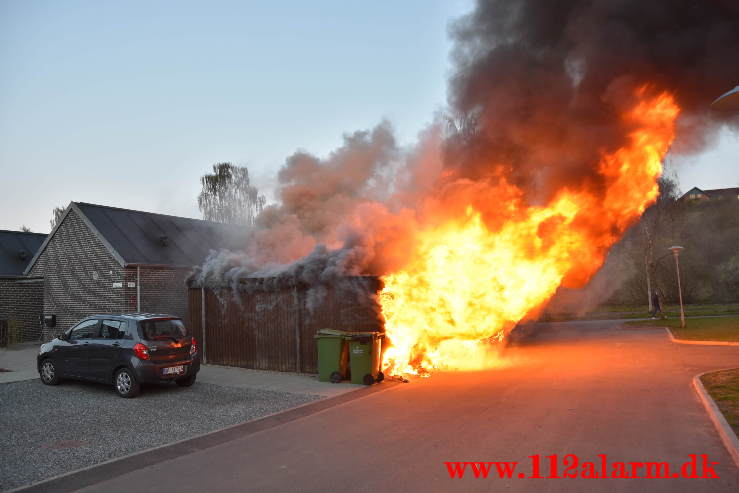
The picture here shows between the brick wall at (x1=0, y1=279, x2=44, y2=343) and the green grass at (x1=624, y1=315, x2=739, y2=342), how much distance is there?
84.1ft

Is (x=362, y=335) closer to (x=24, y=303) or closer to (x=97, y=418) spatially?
(x=97, y=418)

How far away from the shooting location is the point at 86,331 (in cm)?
1126

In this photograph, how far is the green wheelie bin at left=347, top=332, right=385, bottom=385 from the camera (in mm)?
11734

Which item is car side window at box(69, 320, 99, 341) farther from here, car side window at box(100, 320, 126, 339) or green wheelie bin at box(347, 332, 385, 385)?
green wheelie bin at box(347, 332, 385, 385)

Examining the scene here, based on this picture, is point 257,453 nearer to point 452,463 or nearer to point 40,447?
point 452,463

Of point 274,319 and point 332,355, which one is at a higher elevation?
point 274,319

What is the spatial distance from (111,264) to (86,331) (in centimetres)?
667

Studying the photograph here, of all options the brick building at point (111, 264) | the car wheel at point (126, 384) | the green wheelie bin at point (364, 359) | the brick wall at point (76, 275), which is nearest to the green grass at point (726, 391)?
the green wheelie bin at point (364, 359)

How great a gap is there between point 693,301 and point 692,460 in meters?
37.5

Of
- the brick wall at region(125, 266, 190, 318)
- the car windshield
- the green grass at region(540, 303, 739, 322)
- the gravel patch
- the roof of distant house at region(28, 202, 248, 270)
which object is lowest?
the green grass at region(540, 303, 739, 322)

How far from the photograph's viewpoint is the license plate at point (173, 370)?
10.5 m

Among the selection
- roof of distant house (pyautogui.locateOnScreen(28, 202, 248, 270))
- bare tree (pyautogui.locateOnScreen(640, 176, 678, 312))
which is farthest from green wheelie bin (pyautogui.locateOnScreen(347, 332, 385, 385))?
bare tree (pyautogui.locateOnScreen(640, 176, 678, 312))

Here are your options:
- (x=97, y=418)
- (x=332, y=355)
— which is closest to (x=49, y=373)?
(x=97, y=418)

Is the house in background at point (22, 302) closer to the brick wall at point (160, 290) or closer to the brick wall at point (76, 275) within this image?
the brick wall at point (76, 275)
